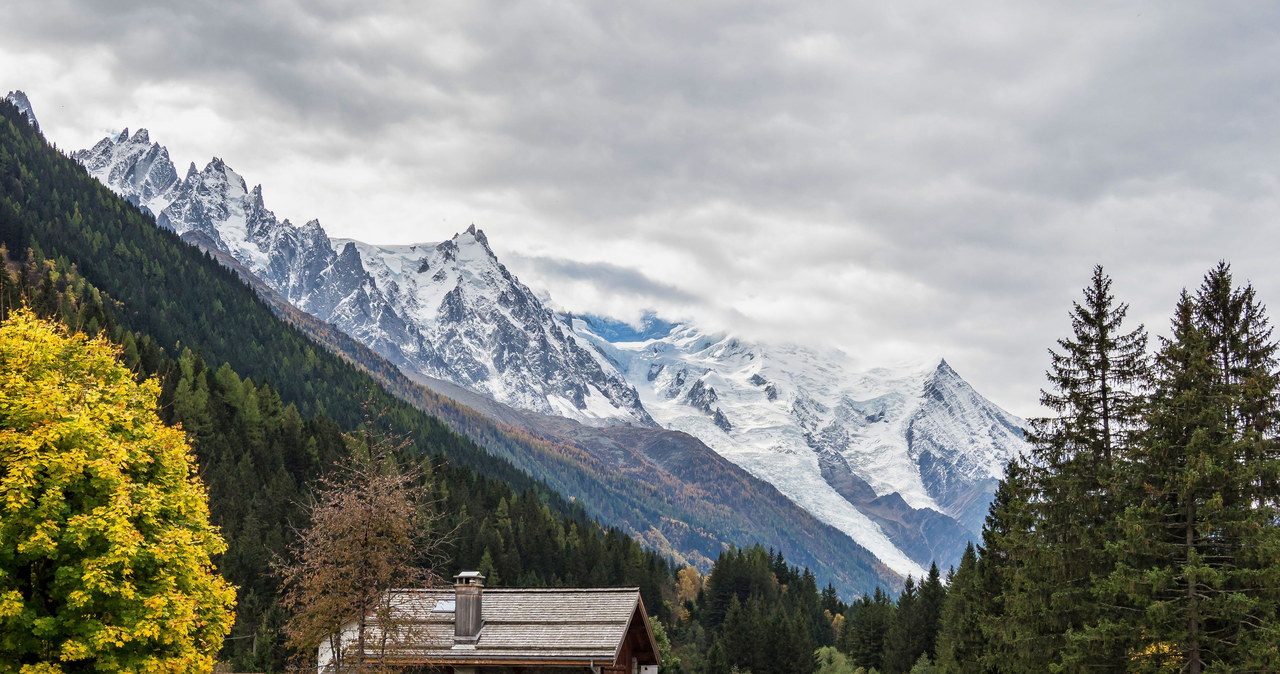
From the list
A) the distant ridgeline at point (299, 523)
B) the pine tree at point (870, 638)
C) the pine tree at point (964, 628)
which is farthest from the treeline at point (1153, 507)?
the pine tree at point (870, 638)

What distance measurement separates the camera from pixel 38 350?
31719mm

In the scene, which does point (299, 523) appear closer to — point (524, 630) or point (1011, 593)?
point (524, 630)

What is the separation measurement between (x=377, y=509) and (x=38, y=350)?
10477 mm

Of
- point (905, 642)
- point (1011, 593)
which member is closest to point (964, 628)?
point (1011, 593)

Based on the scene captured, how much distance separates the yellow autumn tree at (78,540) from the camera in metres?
28.5

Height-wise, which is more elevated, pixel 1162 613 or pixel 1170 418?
pixel 1170 418

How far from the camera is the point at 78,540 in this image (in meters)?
28.5

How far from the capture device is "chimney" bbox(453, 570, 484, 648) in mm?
45000

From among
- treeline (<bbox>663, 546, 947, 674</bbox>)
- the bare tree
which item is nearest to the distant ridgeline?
treeline (<bbox>663, 546, 947, 674</bbox>)

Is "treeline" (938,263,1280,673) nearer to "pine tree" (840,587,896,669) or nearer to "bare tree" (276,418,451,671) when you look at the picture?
"bare tree" (276,418,451,671)

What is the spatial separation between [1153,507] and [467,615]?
25.8m

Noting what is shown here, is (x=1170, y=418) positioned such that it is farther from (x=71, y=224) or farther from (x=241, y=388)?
(x=71, y=224)

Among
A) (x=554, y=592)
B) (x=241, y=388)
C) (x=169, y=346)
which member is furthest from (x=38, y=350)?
(x=169, y=346)

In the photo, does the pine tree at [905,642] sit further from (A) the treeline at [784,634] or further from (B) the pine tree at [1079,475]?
(B) the pine tree at [1079,475]
